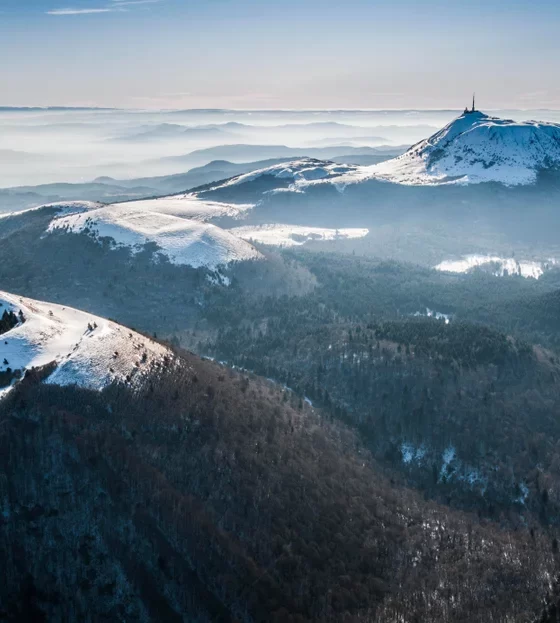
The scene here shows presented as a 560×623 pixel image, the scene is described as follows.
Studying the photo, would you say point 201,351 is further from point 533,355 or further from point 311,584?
point 311,584

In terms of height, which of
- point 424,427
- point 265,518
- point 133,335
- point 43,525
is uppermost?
point 133,335

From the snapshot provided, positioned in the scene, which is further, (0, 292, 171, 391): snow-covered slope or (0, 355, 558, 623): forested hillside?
(0, 292, 171, 391): snow-covered slope

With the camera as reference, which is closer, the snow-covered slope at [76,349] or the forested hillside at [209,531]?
the forested hillside at [209,531]

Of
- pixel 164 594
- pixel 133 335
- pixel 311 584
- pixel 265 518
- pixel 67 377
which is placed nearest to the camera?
pixel 164 594

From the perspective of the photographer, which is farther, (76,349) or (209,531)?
(76,349)

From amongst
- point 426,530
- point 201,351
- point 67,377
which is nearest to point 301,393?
point 201,351

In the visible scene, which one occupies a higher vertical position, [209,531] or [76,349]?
[76,349]

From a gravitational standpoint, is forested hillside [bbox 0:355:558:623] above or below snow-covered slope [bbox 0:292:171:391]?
below

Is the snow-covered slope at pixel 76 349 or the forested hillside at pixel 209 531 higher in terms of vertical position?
the snow-covered slope at pixel 76 349
